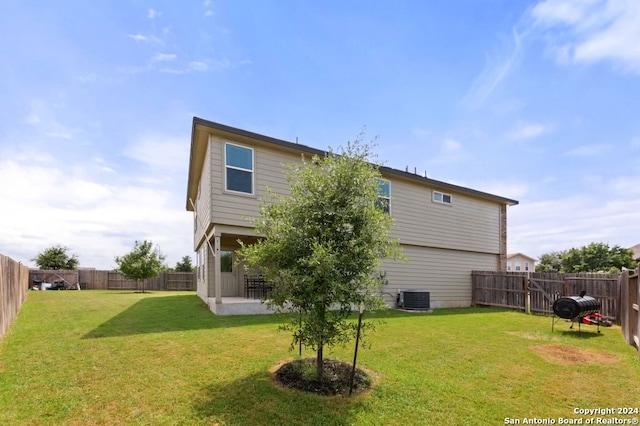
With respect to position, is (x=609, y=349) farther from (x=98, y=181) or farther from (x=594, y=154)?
(x=98, y=181)

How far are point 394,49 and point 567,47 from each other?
443cm

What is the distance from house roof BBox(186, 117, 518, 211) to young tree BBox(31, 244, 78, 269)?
20393 mm

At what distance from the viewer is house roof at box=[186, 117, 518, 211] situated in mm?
9672

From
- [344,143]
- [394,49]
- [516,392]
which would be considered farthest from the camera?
[394,49]

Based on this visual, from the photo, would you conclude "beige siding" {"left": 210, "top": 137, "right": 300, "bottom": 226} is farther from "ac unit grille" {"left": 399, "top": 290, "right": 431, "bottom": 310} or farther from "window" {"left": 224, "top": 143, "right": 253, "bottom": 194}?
"ac unit grille" {"left": 399, "top": 290, "right": 431, "bottom": 310}

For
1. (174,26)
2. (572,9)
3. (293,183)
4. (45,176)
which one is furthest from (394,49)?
(45,176)

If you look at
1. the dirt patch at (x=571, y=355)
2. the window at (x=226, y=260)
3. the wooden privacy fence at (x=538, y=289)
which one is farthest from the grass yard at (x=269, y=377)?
the window at (x=226, y=260)

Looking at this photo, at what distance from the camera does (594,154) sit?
12.4 meters

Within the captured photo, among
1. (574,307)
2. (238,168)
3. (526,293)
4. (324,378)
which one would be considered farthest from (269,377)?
(526,293)

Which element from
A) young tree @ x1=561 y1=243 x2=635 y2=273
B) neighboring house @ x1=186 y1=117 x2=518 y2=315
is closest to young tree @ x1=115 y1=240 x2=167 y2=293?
neighboring house @ x1=186 y1=117 x2=518 y2=315

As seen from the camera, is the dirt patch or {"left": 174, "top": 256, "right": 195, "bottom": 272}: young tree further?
{"left": 174, "top": 256, "right": 195, "bottom": 272}: young tree

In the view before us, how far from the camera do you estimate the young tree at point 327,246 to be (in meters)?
4.25

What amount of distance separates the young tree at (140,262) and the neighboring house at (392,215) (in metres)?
7.14

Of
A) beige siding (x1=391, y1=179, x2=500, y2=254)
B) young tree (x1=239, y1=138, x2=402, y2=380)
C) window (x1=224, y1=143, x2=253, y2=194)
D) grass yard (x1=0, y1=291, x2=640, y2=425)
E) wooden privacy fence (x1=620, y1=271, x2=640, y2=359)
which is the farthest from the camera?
beige siding (x1=391, y1=179, x2=500, y2=254)
